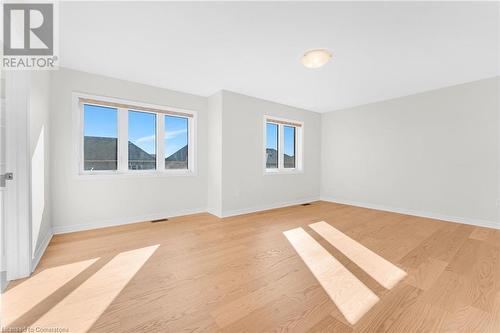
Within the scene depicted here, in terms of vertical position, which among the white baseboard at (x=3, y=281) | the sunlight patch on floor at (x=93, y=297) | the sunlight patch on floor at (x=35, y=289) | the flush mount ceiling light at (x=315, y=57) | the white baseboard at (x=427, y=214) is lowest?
the sunlight patch on floor at (x=93, y=297)

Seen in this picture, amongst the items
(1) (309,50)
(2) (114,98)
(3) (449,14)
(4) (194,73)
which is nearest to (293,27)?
(1) (309,50)

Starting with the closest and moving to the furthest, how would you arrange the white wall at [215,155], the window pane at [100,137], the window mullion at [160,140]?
1. the window pane at [100,137]
2. the window mullion at [160,140]
3. the white wall at [215,155]

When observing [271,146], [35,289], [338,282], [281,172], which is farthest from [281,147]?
[35,289]

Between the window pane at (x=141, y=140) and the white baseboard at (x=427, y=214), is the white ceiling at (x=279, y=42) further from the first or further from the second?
the white baseboard at (x=427, y=214)

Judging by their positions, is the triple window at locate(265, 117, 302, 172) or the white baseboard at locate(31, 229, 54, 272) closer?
the white baseboard at locate(31, 229, 54, 272)

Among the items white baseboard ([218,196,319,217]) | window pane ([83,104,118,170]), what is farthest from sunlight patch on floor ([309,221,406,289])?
window pane ([83,104,118,170])

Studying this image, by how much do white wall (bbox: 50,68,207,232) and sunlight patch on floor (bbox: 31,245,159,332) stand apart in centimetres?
133

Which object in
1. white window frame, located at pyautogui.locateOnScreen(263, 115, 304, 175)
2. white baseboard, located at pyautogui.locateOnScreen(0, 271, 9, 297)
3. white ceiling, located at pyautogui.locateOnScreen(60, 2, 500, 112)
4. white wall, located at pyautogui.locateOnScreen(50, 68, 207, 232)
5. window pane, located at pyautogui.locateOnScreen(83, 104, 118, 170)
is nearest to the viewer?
white baseboard, located at pyautogui.locateOnScreen(0, 271, 9, 297)

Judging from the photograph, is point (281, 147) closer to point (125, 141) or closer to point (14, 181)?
point (125, 141)

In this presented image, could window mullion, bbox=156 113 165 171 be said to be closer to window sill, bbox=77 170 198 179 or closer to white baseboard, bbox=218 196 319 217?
window sill, bbox=77 170 198 179

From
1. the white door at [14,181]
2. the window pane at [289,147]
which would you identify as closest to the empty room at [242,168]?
the white door at [14,181]

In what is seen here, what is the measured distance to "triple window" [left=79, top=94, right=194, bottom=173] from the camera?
3.11 metres

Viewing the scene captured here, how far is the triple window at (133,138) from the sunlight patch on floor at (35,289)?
1.64 m

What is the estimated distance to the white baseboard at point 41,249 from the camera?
194 cm
